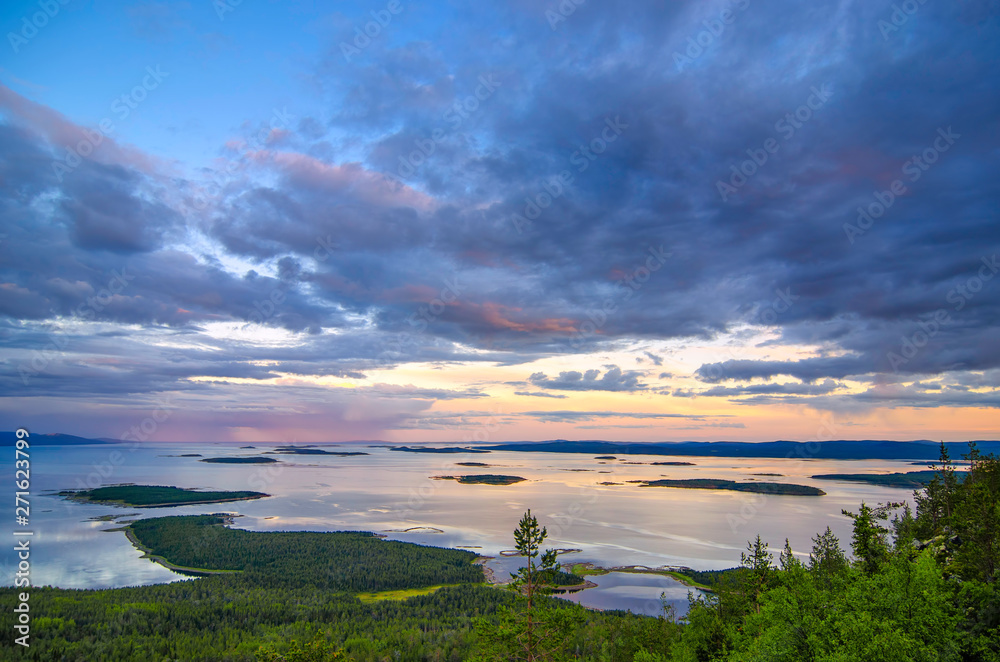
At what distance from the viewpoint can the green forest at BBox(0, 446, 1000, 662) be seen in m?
19.7

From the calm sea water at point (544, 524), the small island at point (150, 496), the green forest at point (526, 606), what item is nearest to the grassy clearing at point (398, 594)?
the green forest at point (526, 606)

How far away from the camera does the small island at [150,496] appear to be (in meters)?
166

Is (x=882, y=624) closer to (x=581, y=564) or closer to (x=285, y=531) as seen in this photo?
(x=581, y=564)

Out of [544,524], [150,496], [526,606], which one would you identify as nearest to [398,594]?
[544,524]

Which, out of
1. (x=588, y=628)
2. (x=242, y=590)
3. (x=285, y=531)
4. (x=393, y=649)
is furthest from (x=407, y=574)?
(x=285, y=531)

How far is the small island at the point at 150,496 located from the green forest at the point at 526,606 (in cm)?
5270

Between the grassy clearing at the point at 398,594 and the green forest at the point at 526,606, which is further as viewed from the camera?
the grassy clearing at the point at 398,594

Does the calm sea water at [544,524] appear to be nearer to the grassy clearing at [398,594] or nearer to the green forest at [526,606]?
the green forest at [526,606]

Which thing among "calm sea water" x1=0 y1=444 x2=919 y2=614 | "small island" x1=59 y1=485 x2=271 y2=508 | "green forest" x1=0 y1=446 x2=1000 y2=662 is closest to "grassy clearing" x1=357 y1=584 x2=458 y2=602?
"green forest" x1=0 y1=446 x2=1000 y2=662

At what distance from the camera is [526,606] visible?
95.6 feet

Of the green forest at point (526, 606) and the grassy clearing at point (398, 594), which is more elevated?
the green forest at point (526, 606)

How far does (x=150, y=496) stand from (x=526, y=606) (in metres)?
195

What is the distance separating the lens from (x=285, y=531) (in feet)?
405

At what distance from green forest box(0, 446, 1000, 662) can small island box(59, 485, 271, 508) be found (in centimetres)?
5270
